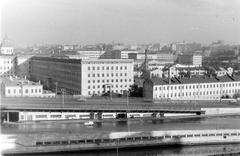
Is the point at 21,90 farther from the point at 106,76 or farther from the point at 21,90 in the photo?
the point at 106,76

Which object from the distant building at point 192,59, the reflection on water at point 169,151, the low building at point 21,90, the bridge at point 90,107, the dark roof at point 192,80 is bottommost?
the reflection on water at point 169,151

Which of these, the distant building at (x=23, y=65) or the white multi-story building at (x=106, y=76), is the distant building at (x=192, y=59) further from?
the white multi-story building at (x=106, y=76)

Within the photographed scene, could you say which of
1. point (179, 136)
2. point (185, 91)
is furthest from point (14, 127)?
point (185, 91)

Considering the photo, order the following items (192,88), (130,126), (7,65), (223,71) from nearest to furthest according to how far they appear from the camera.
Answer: (130,126) → (192,88) → (7,65) → (223,71)

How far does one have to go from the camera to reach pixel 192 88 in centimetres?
1242

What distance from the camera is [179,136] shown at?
706cm

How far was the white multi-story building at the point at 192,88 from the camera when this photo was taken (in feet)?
39.0

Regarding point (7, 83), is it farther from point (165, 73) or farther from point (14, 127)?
point (165, 73)

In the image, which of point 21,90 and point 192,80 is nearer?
point 21,90

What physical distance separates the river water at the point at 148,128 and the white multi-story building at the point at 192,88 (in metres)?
2.60

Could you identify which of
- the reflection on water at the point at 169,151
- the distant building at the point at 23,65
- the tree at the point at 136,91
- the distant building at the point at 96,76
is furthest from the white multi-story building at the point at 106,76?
the reflection on water at the point at 169,151

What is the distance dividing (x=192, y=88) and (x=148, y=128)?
475 cm

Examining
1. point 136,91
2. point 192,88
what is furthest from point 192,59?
point 136,91

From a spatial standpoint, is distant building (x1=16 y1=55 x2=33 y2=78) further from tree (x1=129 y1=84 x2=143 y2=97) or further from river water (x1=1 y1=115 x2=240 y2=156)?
river water (x1=1 y1=115 x2=240 y2=156)
